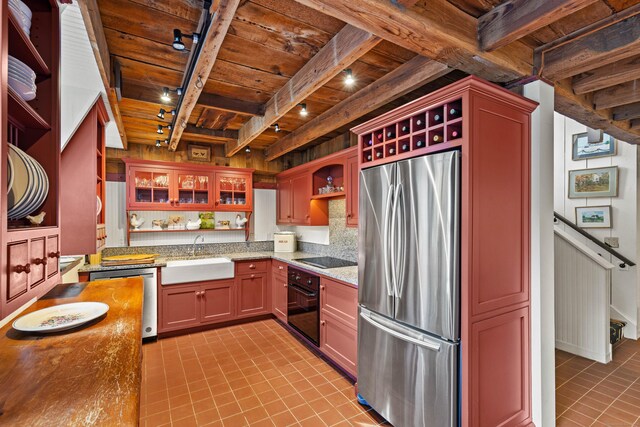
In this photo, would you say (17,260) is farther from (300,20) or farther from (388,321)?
(388,321)

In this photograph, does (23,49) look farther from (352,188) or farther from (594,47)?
(594,47)

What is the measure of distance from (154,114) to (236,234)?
7.28 feet

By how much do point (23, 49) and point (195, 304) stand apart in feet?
10.9

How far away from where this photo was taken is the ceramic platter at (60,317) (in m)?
1.48

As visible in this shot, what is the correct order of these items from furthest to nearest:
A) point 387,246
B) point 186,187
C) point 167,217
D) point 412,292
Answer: point 167,217, point 186,187, point 387,246, point 412,292

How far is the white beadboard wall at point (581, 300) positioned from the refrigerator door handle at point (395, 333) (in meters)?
2.44

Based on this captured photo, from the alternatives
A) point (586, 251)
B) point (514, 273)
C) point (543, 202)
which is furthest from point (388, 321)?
point (586, 251)

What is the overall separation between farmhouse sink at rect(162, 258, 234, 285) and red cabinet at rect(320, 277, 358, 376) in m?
1.53

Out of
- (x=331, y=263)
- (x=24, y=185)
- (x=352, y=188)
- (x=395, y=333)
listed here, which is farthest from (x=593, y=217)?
(x=24, y=185)

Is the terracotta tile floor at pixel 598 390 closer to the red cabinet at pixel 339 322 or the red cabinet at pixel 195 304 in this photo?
the red cabinet at pixel 339 322

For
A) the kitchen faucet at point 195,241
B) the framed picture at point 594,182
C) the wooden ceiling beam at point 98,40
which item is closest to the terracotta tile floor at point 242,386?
the kitchen faucet at point 195,241

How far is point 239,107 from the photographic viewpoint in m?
2.93

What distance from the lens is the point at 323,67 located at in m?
2.02

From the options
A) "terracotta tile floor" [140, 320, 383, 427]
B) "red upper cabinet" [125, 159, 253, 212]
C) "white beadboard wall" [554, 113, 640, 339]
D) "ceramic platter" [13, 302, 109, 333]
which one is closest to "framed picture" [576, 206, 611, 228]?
"white beadboard wall" [554, 113, 640, 339]
